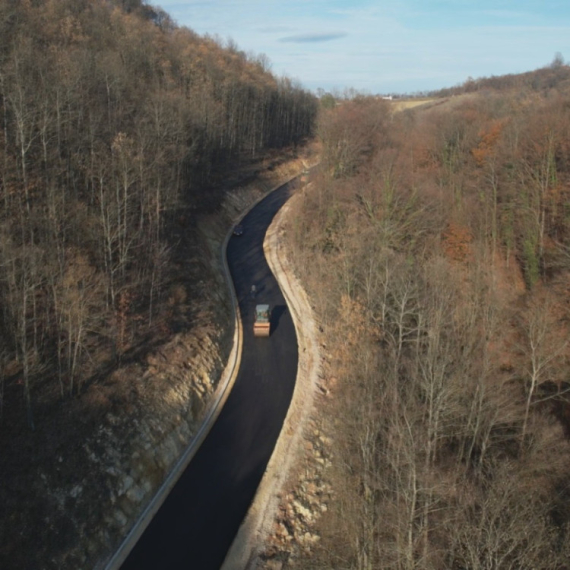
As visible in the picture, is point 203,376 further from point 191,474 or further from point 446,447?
point 446,447

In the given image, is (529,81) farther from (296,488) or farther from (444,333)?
(296,488)

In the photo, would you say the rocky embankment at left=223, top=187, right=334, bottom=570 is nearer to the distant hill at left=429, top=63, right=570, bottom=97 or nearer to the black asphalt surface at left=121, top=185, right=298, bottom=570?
the black asphalt surface at left=121, top=185, right=298, bottom=570

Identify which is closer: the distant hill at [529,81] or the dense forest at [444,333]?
the dense forest at [444,333]

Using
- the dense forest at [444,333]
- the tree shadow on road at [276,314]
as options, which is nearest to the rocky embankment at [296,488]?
the dense forest at [444,333]

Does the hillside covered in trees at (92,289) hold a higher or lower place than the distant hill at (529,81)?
lower

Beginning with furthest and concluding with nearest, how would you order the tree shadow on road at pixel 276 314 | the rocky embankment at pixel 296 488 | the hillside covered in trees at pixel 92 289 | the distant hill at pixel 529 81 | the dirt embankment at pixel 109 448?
the distant hill at pixel 529 81
the tree shadow on road at pixel 276 314
the rocky embankment at pixel 296 488
the hillside covered in trees at pixel 92 289
the dirt embankment at pixel 109 448

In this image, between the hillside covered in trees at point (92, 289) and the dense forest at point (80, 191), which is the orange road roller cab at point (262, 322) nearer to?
the hillside covered in trees at point (92, 289)
